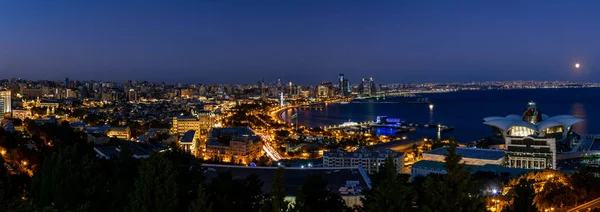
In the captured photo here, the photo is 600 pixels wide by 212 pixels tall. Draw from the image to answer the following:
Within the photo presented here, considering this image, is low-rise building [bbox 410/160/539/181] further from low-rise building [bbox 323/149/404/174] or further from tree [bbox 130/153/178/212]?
tree [bbox 130/153/178/212]

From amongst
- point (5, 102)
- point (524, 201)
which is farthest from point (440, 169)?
point (5, 102)

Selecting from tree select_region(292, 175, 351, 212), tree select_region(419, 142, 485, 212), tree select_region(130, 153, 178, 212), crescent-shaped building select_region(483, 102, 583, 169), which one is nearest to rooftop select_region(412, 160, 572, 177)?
crescent-shaped building select_region(483, 102, 583, 169)

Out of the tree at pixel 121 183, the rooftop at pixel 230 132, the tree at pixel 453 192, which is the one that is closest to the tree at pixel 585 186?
the tree at pixel 453 192

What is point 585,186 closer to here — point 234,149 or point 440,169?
point 440,169

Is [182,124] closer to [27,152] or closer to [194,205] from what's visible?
[27,152]

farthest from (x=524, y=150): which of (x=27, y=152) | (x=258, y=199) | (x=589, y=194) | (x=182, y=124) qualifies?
(x=182, y=124)

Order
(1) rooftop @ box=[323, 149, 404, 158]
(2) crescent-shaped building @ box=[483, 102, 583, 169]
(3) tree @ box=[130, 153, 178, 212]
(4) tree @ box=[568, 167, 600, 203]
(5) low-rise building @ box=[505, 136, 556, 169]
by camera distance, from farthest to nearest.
Answer: (2) crescent-shaped building @ box=[483, 102, 583, 169] → (5) low-rise building @ box=[505, 136, 556, 169] → (1) rooftop @ box=[323, 149, 404, 158] → (4) tree @ box=[568, 167, 600, 203] → (3) tree @ box=[130, 153, 178, 212]
